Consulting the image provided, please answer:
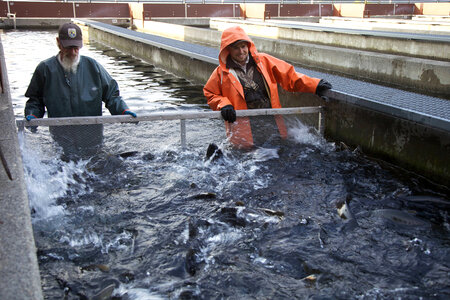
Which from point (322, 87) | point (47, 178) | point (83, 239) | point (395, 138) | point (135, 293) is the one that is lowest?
point (135, 293)

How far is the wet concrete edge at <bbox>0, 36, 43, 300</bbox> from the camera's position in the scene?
2359 millimetres

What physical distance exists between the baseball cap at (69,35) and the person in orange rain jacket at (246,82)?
6.19ft

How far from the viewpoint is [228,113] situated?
18.9ft

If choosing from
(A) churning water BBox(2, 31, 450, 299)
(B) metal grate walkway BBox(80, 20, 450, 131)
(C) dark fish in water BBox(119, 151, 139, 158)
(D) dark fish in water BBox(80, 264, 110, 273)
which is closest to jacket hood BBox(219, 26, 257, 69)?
(A) churning water BBox(2, 31, 450, 299)

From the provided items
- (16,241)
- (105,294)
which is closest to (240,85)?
(105,294)

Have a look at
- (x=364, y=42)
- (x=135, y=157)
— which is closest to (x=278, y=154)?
(x=135, y=157)

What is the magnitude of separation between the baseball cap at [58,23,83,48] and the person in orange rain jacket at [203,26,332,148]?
189 centimetres

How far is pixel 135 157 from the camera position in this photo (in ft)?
20.2

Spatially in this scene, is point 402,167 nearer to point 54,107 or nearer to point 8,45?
point 54,107

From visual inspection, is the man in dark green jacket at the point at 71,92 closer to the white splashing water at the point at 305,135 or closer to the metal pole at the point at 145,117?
the metal pole at the point at 145,117

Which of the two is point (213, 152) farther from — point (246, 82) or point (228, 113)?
point (246, 82)

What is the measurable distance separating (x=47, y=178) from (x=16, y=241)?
8.77 ft

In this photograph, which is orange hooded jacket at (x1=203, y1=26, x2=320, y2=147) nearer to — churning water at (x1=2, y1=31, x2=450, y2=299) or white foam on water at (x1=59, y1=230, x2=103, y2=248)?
churning water at (x1=2, y1=31, x2=450, y2=299)

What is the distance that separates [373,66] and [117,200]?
9.49 metres
